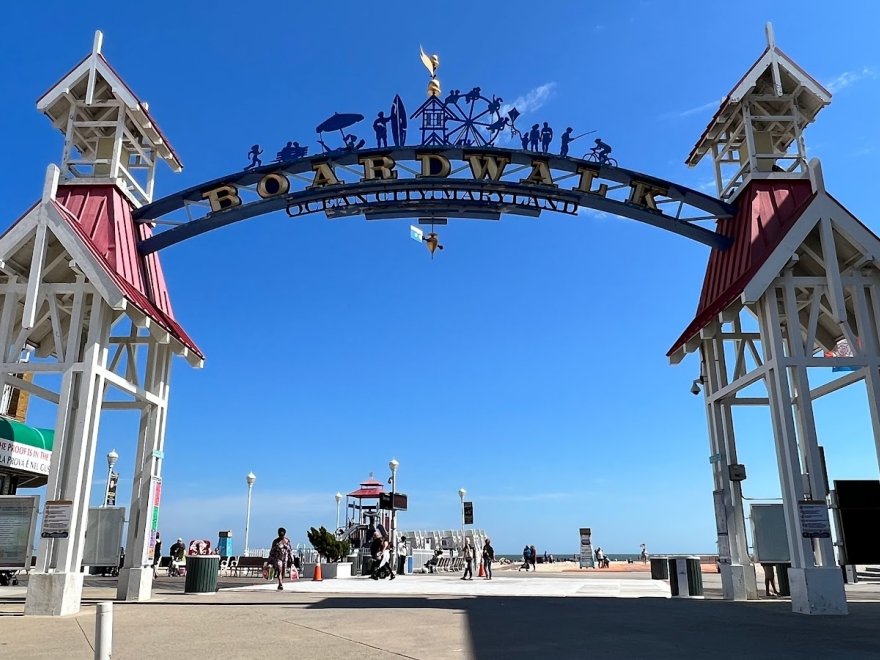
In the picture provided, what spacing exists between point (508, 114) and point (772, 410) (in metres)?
9.90

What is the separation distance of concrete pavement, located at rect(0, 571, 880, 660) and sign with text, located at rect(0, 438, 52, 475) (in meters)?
6.41

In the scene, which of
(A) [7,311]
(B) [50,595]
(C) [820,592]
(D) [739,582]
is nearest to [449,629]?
(C) [820,592]

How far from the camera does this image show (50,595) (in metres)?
13.5

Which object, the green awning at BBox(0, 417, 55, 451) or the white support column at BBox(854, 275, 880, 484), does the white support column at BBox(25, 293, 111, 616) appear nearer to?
the green awning at BBox(0, 417, 55, 451)

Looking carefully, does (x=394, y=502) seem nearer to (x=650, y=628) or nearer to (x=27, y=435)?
(x=27, y=435)

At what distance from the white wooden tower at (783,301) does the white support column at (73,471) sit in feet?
45.1

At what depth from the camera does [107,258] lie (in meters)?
16.2

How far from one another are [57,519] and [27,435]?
41.3ft

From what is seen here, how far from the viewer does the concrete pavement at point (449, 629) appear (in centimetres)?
866

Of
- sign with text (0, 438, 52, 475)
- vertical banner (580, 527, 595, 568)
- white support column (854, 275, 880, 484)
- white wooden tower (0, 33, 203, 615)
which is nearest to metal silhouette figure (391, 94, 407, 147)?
white wooden tower (0, 33, 203, 615)

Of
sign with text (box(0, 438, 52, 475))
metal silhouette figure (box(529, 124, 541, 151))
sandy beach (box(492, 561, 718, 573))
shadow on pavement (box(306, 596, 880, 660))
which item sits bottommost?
sandy beach (box(492, 561, 718, 573))

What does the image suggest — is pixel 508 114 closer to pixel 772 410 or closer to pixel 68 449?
pixel 772 410

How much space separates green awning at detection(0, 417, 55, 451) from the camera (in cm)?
2170

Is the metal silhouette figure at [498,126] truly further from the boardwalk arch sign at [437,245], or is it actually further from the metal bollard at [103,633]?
the metal bollard at [103,633]
